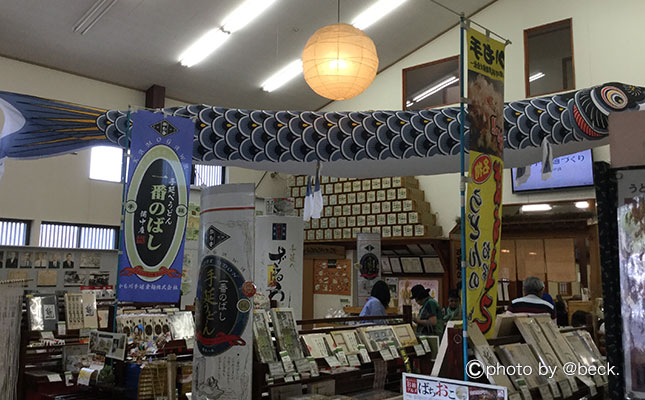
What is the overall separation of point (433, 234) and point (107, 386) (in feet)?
22.0

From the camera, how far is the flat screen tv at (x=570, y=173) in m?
7.61

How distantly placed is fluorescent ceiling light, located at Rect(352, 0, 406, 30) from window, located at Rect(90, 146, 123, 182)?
4355 mm

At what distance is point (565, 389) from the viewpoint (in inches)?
104

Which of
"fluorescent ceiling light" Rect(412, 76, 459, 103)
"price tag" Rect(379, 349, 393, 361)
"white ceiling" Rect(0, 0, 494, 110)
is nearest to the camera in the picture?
"price tag" Rect(379, 349, 393, 361)

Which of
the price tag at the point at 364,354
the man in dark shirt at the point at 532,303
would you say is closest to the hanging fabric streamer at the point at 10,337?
the price tag at the point at 364,354

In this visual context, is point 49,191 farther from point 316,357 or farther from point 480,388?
point 480,388

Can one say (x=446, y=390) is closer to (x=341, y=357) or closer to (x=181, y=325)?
(x=341, y=357)

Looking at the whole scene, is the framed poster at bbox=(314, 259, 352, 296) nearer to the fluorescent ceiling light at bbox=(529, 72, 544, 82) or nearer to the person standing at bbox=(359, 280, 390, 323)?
the fluorescent ceiling light at bbox=(529, 72, 544, 82)

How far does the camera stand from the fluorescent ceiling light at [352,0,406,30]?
818 centimetres

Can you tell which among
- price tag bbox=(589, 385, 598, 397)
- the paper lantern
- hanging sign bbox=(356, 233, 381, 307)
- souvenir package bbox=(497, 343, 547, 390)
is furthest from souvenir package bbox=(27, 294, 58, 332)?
hanging sign bbox=(356, 233, 381, 307)

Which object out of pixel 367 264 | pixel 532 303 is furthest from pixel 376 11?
pixel 532 303

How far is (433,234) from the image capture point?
8.95 meters

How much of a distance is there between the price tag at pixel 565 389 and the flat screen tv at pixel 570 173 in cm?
517

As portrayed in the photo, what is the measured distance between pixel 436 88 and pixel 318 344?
7079mm
